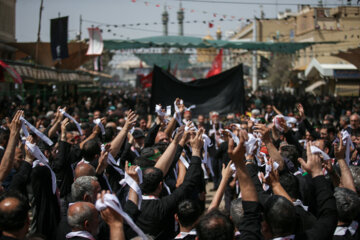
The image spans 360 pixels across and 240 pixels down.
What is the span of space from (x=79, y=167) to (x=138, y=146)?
2789mm

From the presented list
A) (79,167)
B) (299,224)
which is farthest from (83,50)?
(299,224)

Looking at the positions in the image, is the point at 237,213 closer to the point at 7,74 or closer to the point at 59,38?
the point at 7,74

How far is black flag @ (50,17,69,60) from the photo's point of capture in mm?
20266

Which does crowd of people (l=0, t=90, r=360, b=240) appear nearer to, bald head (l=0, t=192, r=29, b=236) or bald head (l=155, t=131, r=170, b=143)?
bald head (l=0, t=192, r=29, b=236)

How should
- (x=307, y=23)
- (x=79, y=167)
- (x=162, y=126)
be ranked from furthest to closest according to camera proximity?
(x=307, y=23), (x=162, y=126), (x=79, y=167)

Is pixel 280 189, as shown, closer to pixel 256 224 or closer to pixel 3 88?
pixel 256 224

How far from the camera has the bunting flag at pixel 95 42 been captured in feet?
81.5

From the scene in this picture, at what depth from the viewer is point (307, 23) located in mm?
47000

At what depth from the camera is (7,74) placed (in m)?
17.1

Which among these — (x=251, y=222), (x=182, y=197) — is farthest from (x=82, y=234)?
(x=251, y=222)

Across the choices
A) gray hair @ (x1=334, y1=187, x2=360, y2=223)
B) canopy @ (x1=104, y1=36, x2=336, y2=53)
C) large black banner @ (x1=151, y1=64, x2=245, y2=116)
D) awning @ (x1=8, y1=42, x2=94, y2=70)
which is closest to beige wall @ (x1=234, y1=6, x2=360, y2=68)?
canopy @ (x1=104, y1=36, x2=336, y2=53)

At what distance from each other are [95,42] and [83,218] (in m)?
22.4

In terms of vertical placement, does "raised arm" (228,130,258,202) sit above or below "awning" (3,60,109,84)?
below

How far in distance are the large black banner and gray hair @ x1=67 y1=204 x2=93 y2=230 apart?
303 inches
